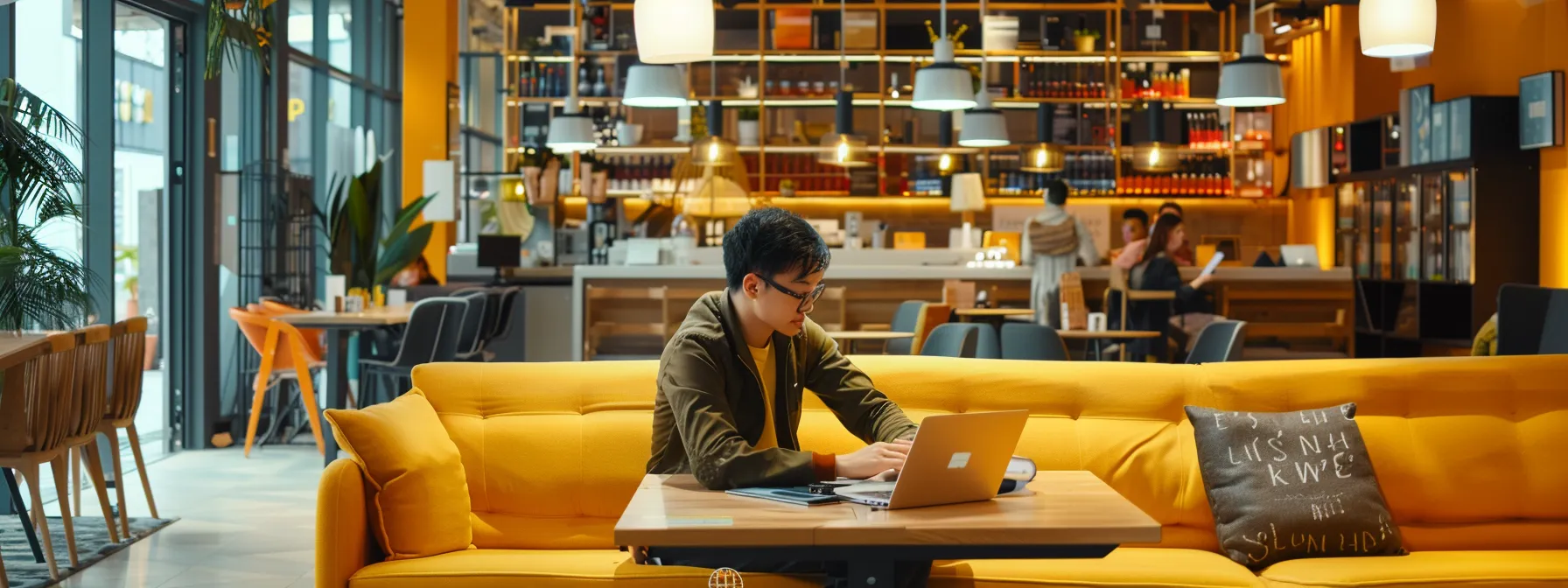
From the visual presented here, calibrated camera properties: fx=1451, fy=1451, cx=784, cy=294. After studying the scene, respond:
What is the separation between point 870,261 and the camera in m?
9.45

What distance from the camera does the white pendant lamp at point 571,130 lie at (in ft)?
34.7

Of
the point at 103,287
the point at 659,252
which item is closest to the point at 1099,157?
the point at 659,252

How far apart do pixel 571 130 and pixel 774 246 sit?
8.26 meters

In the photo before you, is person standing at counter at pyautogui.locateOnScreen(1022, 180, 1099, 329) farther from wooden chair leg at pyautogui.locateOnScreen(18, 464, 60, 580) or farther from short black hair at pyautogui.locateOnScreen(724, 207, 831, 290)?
short black hair at pyautogui.locateOnScreen(724, 207, 831, 290)

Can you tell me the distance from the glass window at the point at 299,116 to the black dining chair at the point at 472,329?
294cm

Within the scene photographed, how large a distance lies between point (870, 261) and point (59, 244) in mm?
4785

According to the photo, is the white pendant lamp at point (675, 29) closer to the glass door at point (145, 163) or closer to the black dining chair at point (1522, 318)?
the black dining chair at point (1522, 318)

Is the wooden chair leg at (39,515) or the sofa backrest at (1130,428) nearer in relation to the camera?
the sofa backrest at (1130,428)

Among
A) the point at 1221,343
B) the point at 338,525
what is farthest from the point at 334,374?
the point at 338,525

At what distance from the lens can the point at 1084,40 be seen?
41.2 feet

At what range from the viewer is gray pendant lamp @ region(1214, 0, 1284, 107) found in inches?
284

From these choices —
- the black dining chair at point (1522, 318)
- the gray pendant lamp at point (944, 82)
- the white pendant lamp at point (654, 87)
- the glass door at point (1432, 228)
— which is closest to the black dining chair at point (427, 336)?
the white pendant lamp at point (654, 87)

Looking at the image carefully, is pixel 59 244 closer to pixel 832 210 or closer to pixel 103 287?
pixel 103 287

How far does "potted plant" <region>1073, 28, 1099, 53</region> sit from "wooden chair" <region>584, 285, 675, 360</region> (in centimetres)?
536
